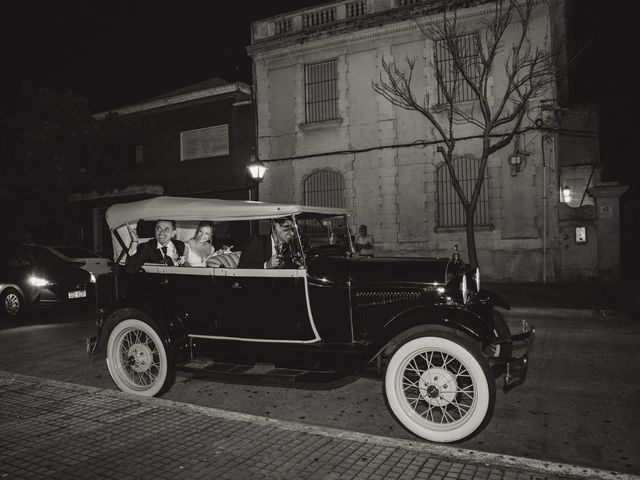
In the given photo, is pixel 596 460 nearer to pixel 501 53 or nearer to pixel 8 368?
pixel 8 368

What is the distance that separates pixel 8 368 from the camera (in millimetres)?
6121

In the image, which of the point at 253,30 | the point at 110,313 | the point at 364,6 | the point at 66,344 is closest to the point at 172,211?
the point at 110,313

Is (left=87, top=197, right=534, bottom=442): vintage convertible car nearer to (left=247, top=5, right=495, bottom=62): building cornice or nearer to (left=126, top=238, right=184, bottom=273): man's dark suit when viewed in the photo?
(left=126, top=238, right=184, bottom=273): man's dark suit

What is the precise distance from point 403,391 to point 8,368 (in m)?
5.14

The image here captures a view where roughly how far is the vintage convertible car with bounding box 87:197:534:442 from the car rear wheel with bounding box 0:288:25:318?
659 centimetres

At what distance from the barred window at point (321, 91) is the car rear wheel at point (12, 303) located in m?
10.6

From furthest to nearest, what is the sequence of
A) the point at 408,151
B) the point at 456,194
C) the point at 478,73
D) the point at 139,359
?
the point at 408,151, the point at 456,194, the point at 478,73, the point at 139,359

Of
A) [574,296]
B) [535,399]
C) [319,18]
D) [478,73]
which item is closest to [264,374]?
[535,399]

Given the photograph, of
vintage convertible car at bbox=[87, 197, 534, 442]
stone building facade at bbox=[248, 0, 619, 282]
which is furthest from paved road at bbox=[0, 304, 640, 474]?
stone building facade at bbox=[248, 0, 619, 282]

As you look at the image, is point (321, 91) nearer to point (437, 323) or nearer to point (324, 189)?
point (324, 189)

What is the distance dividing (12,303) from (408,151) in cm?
1148

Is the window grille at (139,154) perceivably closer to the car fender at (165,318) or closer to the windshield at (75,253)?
the windshield at (75,253)

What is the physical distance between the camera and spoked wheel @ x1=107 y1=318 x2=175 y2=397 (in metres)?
4.71

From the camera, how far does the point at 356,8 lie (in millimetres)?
16344
